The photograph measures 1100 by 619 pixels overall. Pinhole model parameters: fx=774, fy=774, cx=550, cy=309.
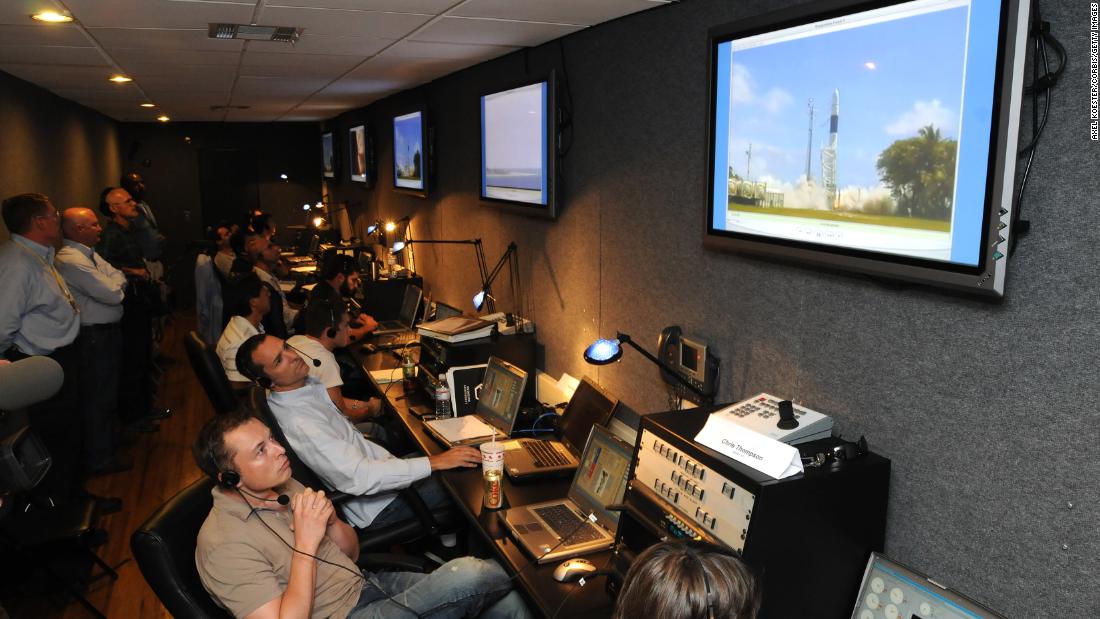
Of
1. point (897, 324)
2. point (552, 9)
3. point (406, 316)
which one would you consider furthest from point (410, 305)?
point (897, 324)

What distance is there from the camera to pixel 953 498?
150cm

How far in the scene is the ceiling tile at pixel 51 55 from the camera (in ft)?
10.9

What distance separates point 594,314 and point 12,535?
2.30 m

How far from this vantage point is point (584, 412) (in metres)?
2.77

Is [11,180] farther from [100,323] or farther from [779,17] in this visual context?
[779,17]

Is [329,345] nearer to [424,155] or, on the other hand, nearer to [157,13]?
[424,155]

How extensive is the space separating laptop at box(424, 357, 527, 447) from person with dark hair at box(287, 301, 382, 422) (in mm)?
550

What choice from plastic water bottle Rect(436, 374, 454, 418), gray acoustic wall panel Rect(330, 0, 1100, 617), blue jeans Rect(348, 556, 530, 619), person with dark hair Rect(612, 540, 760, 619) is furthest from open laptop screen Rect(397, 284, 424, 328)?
person with dark hair Rect(612, 540, 760, 619)

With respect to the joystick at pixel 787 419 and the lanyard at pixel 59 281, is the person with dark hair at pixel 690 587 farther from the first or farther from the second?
the lanyard at pixel 59 281

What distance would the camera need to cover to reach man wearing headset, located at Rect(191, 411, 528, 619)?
1801 millimetres

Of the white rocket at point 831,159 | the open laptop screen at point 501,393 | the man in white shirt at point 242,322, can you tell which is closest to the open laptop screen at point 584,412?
the open laptop screen at point 501,393

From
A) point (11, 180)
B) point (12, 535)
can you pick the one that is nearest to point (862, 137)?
point (12, 535)

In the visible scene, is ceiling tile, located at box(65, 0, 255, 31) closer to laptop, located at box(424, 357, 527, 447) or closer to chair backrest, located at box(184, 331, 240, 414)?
chair backrest, located at box(184, 331, 240, 414)

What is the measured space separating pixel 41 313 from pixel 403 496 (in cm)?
218
